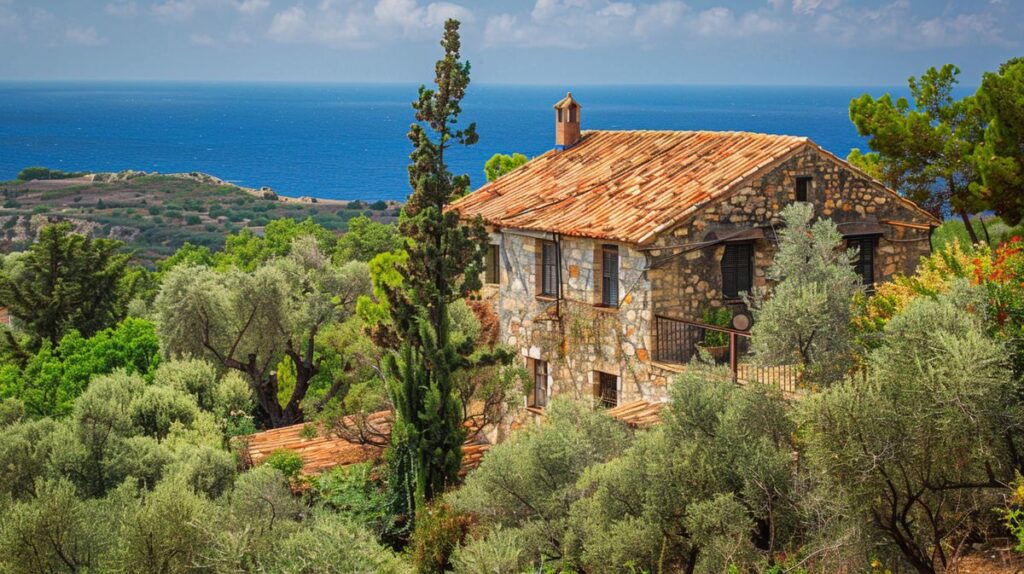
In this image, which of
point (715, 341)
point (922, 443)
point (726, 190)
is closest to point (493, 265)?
point (715, 341)

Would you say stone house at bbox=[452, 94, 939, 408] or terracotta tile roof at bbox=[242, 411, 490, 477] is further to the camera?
terracotta tile roof at bbox=[242, 411, 490, 477]

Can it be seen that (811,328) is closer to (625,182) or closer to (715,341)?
(715,341)

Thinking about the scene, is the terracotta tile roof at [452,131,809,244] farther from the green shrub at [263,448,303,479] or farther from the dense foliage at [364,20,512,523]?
the green shrub at [263,448,303,479]

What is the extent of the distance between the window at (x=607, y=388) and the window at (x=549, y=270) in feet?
6.00

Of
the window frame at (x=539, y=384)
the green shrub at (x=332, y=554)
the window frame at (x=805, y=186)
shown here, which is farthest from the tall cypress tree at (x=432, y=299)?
the window frame at (x=805, y=186)

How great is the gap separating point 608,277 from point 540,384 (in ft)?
9.84

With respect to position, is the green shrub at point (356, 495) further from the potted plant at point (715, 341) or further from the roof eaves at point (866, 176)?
the roof eaves at point (866, 176)

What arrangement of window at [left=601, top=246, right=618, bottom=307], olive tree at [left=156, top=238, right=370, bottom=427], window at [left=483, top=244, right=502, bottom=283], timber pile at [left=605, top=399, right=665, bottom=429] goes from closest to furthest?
timber pile at [left=605, top=399, right=665, bottom=429] < window at [left=601, top=246, right=618, bottom=307] < window at [left=483, top=244, right=502, bottom=283] < olive tree at [left=156, top=238, right=370, bottom=427]

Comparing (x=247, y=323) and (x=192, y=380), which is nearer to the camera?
(x=192, y=380)

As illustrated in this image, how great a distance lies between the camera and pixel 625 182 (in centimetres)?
2303

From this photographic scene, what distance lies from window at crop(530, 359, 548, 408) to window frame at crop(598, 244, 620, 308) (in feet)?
7.30

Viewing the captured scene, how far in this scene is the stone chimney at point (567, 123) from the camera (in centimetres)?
2645

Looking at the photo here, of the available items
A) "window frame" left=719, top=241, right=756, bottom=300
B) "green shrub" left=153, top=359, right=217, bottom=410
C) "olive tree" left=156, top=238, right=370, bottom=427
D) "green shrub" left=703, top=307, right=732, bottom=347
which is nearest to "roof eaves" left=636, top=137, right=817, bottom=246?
"window frame" left=719, top=241, right=756, bottom=300

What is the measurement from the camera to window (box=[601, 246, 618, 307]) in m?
21.5
